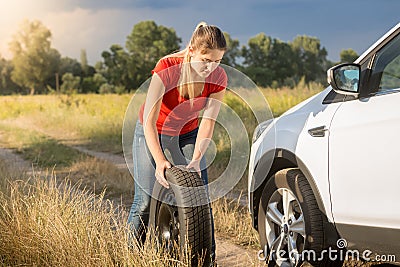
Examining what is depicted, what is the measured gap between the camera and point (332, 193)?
3426 mm

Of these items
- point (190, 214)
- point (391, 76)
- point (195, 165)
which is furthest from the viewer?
point (195, 165)

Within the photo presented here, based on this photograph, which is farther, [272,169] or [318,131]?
[272,169]

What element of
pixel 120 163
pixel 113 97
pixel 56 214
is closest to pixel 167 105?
pixel 56 214

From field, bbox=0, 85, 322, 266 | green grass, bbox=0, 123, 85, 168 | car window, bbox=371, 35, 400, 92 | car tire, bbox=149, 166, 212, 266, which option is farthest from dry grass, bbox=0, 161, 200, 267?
green grass, bbox=0, 123, 85, 168

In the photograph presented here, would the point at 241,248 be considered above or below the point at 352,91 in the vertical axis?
below

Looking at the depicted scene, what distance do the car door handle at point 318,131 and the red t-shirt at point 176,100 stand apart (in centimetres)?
71

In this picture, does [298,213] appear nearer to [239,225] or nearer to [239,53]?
[239,225]

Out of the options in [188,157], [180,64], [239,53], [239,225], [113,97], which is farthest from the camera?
[239,53]

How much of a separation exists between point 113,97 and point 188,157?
24265 mm

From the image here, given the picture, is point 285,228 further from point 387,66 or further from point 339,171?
point 387,66

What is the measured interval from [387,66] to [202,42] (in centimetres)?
116

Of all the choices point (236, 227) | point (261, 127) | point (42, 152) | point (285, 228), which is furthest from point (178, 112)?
point (42, 152)

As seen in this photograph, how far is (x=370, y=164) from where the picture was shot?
122 inches

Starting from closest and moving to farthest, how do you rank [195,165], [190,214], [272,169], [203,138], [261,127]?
[190,214] → [195,165] → [203,138] → [272,169] → [261,127]
